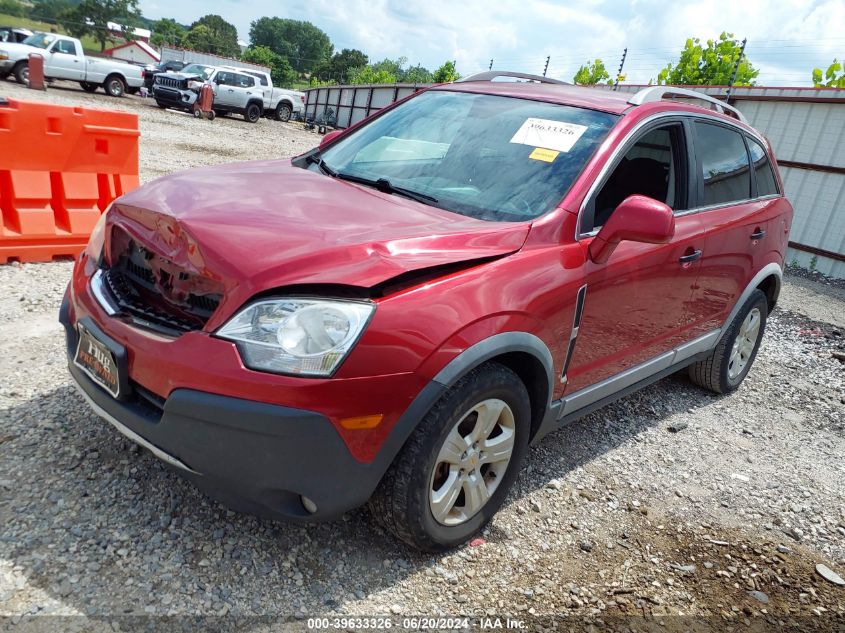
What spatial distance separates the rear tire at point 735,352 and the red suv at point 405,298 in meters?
0.97

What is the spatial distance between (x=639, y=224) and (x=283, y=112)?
25.9 meters

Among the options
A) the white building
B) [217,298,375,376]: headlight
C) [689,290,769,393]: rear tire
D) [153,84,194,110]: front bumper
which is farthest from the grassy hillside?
[217,298,375,376]: headlight

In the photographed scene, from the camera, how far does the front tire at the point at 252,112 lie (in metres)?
24.4

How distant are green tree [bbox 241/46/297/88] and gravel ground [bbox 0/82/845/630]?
84.2 metres

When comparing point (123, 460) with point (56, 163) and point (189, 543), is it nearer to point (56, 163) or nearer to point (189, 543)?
point (189, 543)

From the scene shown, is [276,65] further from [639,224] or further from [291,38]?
[639,224]

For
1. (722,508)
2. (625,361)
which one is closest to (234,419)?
(625,361)

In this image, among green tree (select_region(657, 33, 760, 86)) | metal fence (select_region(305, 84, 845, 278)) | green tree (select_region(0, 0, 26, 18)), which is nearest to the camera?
metal fence (select_region(305, 84, 845, 278))

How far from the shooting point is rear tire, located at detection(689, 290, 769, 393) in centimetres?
459

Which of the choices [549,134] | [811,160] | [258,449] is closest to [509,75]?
[549,134]

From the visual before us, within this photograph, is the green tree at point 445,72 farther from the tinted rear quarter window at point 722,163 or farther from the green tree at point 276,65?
the green tree at point 276,65

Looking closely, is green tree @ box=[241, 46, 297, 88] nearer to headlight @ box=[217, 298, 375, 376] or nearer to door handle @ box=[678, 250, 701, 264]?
door handle @ box=[678, 250, 701, 264]

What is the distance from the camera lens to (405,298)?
2.22 m

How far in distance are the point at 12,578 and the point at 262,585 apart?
0.83 m
